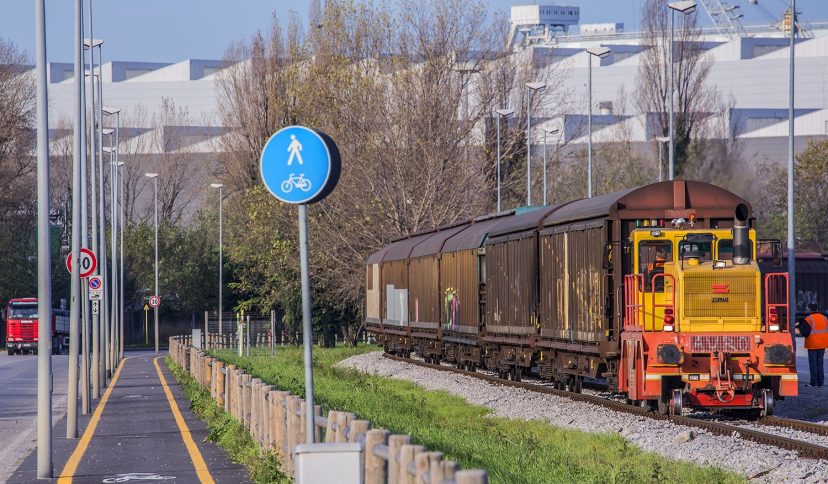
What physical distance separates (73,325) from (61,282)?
216ft

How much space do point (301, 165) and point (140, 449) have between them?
30.4 ft

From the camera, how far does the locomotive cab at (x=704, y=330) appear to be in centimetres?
2012

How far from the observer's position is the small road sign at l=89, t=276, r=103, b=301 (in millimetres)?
32906

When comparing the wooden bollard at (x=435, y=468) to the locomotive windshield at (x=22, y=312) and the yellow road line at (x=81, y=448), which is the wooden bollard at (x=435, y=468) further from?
the locomotive windshield at (x=22, y=312)

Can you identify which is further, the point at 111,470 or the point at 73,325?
the point at 73,325

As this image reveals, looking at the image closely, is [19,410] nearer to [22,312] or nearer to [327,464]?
[327,464]

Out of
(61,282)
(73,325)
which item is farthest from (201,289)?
(73,325)

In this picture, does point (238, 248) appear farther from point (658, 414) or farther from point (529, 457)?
point (529, 457)

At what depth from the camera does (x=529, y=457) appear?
14844mm

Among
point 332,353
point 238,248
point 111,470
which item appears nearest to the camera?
point 111,470

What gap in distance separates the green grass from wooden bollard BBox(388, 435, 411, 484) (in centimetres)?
325

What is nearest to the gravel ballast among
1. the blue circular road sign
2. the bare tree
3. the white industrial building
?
the blue circular road sign

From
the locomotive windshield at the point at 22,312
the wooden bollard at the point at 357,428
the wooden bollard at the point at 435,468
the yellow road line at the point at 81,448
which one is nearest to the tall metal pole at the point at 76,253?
the yellow road line at the point at 81,448

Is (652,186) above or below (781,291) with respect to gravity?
above
